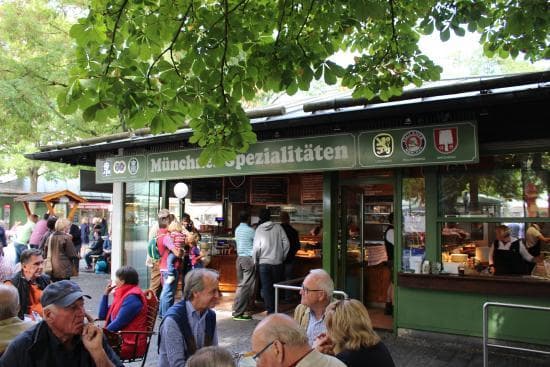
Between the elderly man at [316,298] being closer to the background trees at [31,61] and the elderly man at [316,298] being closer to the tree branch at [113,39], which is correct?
the tree branch at [113,39]

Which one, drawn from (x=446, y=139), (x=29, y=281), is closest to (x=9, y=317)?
(x=29, y=281)

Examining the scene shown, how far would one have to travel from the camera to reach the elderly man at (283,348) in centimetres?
232

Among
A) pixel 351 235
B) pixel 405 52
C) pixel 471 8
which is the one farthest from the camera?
pixel 351 235

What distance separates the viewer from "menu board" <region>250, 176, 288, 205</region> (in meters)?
11.0

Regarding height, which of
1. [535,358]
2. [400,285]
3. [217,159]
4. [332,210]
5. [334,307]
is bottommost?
[535,358]

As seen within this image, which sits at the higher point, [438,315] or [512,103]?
[512,103]

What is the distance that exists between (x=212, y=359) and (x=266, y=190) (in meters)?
8.87

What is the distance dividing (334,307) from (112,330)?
87.4 inches

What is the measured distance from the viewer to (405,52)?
565cm

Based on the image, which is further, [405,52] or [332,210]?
[332,210]

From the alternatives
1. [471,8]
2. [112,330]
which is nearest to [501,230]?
[471,8]

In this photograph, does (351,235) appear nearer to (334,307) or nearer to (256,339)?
(334,307)

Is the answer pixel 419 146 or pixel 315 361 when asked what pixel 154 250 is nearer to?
pixel 419 146

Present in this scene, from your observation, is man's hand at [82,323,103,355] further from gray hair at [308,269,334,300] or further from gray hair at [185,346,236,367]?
gray hair at [308,269,334,300]
